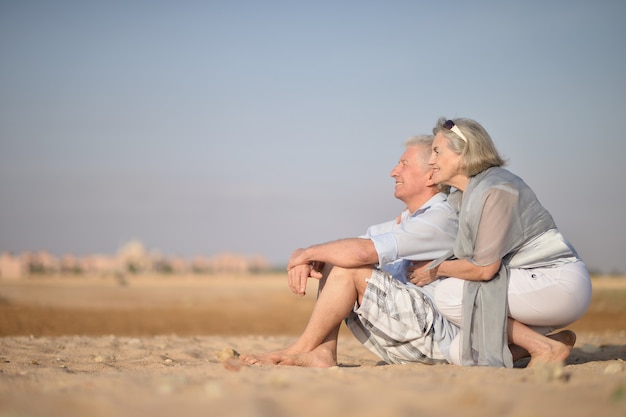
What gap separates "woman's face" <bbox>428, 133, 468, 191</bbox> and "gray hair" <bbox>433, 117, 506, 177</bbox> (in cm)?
4

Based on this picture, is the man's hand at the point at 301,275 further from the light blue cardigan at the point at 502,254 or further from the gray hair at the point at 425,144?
the gray hair at the point at 425,144

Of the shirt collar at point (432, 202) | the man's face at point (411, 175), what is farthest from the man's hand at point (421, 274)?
the man's face at point (411, 175)

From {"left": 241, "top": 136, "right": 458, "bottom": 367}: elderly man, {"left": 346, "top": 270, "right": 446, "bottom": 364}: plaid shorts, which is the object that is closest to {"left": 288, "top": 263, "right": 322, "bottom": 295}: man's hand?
{"left": 241, "top": 136, "right": 458, "bottom": 367}: elderly man

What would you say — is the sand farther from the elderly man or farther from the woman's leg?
the woman's leg

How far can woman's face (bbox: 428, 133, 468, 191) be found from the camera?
13.6ft

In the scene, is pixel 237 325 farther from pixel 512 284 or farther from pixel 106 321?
pixel 512 284

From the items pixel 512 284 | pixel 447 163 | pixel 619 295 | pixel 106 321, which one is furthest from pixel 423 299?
pixel 619 295

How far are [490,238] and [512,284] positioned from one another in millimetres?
354

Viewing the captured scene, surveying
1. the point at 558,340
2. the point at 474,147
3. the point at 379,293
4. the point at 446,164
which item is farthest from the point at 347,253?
the point at 558,340

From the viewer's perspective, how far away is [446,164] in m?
4.18

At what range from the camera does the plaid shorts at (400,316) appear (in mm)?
4070

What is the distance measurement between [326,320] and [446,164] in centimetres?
131

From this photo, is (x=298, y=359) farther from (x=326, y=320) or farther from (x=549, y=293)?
(x=549, y=293)

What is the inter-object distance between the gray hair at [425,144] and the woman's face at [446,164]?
0.20m
